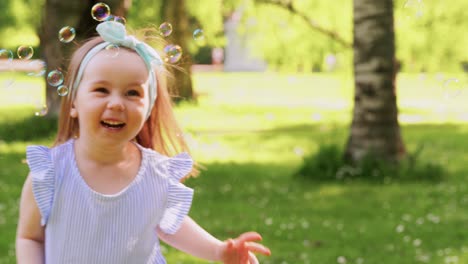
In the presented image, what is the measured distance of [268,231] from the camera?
7.85m

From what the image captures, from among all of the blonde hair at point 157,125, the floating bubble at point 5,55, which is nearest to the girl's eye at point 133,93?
the blonde hair at point 157,125

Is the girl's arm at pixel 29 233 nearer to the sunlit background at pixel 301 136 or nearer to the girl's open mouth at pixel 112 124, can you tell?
the girl's open mouth at pixel 112 124

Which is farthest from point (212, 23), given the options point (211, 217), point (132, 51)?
point (132, 51)

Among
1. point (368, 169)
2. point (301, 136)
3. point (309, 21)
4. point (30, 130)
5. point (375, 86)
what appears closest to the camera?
point (368, 169)

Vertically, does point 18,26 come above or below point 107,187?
below

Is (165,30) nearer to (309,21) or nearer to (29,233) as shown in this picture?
(29,233)

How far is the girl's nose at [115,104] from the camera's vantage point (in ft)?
10.9

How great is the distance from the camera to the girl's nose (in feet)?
10.9

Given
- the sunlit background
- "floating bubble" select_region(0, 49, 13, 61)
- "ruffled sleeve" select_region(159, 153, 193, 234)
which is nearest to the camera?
"ruffled sleeve" select_region(159, 153, 193, 234)

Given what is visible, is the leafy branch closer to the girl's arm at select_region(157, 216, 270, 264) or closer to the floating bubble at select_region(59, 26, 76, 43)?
the floating bubble at select_region(59, 26, 76, 43)

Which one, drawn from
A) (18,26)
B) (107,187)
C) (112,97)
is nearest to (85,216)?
(107,187)

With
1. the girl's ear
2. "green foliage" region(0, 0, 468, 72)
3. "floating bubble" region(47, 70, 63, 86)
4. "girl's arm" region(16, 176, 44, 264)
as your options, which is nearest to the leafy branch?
"green foliage" region(0, 0, 468, 72)

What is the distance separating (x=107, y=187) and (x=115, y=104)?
360 mm

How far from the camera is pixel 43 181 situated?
3.40 metres
